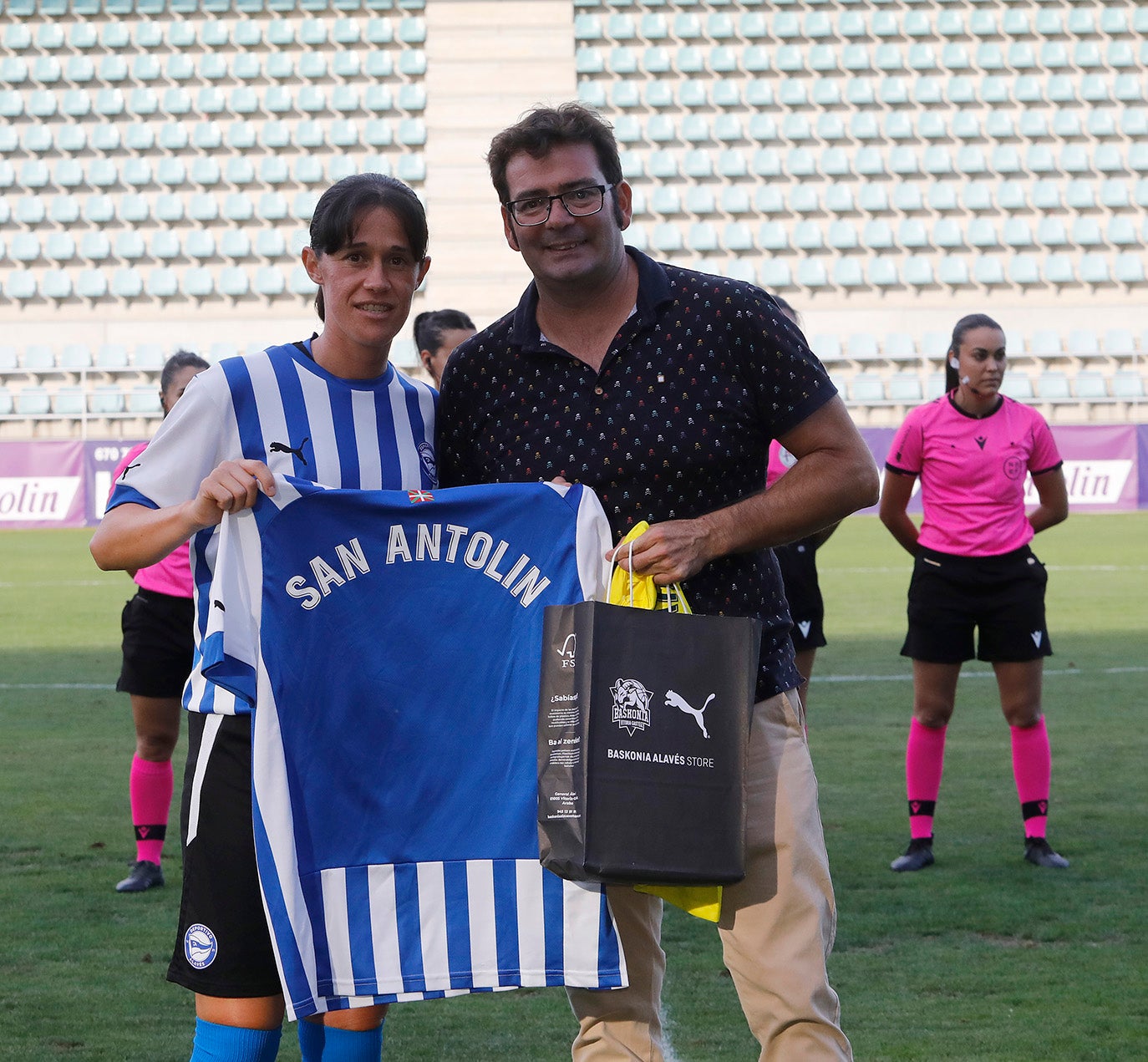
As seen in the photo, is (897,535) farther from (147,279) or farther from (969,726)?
(147,279)

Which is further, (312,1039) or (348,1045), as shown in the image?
(312,1039)

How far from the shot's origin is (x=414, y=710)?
2.55m

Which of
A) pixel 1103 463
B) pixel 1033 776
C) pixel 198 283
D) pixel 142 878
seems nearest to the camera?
pixel 142 878

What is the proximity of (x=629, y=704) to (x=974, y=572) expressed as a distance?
346 cm

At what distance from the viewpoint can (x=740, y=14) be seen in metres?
31.0

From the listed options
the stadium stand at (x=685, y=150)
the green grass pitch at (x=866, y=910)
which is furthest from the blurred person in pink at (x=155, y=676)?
the stadium stand at (x=685, y=150)

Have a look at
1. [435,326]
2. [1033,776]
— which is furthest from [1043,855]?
[435,326]

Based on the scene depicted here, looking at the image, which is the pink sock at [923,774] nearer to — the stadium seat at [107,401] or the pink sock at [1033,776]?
the pink sock at [1033,776]

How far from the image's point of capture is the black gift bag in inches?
91.0

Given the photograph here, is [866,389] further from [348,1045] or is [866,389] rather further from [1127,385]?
[348,1045]

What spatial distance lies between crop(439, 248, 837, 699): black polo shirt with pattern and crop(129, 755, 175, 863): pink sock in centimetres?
305

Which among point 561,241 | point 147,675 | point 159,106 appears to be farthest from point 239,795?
point 159,106

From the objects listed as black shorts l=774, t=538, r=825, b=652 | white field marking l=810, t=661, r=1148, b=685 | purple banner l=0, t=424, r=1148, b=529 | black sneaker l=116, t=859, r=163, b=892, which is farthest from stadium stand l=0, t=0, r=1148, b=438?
black sneaker l=116, t=859, r=163, b=892

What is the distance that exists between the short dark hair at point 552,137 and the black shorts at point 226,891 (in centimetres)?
100
